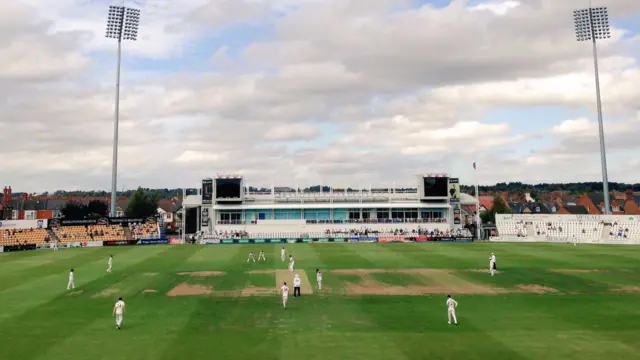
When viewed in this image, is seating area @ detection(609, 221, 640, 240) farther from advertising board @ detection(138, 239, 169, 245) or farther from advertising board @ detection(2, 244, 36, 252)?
advertising board @ detection(2, 244, 36, 252)

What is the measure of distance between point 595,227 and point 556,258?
3126 cm

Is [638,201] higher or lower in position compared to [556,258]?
higher

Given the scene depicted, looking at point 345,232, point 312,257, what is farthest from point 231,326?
point 345,232

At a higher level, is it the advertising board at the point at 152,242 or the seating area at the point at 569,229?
the seating area at the point at 569,229

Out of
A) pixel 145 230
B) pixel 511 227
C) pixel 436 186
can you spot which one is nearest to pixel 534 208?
pixel 511 227

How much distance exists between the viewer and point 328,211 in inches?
3221

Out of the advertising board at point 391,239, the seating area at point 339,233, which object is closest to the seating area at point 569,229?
the seating area at point 339,233

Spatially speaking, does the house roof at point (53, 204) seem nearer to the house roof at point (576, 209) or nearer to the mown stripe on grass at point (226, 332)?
the mown stripe on grass at point (226, 332)

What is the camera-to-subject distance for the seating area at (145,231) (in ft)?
237

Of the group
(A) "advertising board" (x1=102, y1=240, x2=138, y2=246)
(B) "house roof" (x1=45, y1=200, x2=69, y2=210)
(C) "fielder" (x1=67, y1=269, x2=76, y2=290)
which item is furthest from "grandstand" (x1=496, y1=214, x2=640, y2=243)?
(B) "house roof" (x1=45, y1=200, x2=69, y2=210)

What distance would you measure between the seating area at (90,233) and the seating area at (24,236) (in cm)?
194

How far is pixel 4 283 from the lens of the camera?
34125 mm

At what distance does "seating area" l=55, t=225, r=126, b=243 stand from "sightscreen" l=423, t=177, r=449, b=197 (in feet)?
154

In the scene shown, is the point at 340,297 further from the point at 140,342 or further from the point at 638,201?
the point at 638,201
